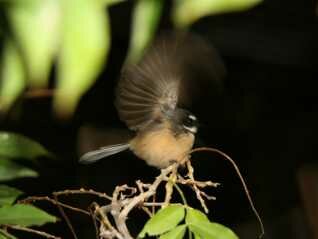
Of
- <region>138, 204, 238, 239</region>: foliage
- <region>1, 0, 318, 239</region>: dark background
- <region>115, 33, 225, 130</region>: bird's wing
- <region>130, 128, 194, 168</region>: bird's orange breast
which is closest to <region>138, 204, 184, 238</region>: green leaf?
<region>138, 204, 238, 239</region>: foliage

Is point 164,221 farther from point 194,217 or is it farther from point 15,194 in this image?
point 15,194

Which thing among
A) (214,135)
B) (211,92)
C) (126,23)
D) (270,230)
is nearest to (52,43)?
(126,23)

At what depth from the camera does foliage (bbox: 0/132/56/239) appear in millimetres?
1064

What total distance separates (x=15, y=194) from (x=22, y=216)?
9cm

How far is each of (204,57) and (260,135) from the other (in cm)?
148

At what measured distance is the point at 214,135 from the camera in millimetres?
3566

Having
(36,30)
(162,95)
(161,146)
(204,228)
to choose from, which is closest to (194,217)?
(204,228)

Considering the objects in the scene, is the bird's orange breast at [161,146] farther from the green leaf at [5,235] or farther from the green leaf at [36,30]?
the green leaf at [36,30]

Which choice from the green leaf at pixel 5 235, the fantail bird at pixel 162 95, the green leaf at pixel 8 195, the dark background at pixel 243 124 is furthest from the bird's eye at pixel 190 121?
the green leaf at pixel 5 235

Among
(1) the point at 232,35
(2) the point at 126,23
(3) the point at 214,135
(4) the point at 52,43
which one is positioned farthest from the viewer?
(3) the point at 214,135

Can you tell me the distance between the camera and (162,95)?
2.23 m

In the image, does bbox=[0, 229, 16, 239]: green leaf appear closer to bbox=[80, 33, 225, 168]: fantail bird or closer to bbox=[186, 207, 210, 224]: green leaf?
bbox=[186, 207, 210, 224]: green leaf

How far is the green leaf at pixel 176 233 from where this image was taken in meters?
0.92

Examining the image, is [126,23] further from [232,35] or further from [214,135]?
[214,135]
